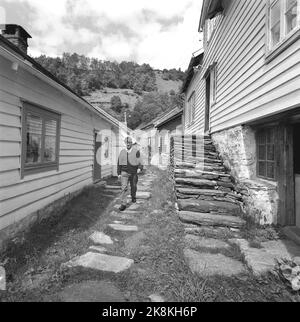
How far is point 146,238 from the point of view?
4.67 meters

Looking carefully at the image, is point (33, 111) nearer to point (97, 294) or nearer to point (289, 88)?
point (97, 294)

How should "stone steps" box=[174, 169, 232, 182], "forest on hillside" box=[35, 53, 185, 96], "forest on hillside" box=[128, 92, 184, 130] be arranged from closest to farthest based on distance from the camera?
1. "stone steps" box=[174, 169, 232, 182]
2. "forest on hillside" box=[128, 92, 184, 130]
3. "forest on hillside" box=[35, 53, 185, 96]

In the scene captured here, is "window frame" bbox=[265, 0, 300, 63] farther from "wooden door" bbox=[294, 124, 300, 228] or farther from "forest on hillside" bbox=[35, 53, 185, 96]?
"forest on hillside" bbox=[35, 53, 185, 96]

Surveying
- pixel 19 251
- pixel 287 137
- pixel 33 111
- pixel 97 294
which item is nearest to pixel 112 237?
pixel 19 251

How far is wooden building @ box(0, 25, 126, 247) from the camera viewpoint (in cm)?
420

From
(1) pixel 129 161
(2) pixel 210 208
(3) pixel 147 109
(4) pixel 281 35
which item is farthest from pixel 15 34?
(3) pixel 147 109

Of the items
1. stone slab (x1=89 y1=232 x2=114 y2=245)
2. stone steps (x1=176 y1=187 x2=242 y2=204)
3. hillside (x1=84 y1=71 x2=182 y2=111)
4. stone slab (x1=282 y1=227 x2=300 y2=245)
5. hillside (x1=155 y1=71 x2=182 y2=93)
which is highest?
hillside (x1=155 y1=71 x2=182 y2=93)

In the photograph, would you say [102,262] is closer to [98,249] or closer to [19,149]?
[98,249]

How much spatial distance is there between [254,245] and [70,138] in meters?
5.69

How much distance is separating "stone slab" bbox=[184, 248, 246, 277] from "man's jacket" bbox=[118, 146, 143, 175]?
346cm

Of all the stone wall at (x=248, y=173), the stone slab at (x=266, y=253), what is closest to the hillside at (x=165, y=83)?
the stone wall at (x=248, y=173)

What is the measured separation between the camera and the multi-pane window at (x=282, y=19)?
421 centimetres

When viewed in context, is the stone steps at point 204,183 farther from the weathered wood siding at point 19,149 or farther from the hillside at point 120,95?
the hillside at point 120,95

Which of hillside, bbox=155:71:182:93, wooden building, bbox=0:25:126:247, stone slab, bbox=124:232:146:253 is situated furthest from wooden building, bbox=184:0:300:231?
hillside, bbox=155:71:182:93
